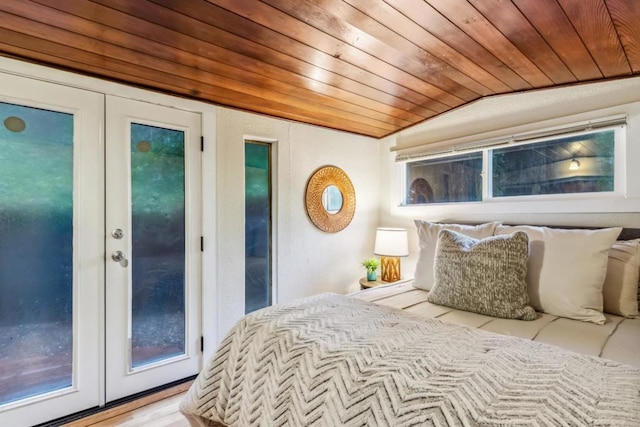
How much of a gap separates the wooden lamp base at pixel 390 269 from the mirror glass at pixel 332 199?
2.16ft

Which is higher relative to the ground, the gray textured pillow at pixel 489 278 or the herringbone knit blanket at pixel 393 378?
the gray textured pillow at pixel 489 278

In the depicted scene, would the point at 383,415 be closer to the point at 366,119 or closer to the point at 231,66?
the point at 231,66

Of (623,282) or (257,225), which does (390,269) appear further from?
(623,282)

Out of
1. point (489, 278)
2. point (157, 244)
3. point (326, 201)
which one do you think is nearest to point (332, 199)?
point (326, 201)

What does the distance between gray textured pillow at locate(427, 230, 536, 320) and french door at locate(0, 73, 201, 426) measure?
1.66 metres

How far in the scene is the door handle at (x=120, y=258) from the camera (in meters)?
2.02

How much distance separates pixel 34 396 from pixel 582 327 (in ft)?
9.08

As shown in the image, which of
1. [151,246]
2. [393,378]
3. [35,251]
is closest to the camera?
[393,378]

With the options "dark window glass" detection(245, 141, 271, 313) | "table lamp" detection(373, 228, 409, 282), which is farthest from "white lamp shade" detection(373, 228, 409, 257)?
"dark window glass" detection(245, 141, 271, 313)

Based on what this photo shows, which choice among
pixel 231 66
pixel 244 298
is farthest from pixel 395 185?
pixel 231 66

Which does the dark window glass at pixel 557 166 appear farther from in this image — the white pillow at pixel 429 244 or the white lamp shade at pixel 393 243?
the white lamp shade at pixel 393 243

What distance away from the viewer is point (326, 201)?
307cm

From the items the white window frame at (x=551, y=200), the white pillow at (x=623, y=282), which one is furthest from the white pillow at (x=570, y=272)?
the white window frame at (x=551, y=200)

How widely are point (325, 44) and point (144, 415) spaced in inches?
89.4
